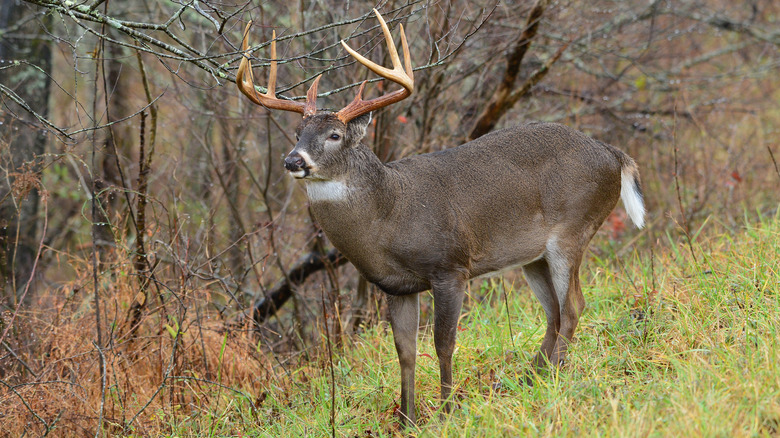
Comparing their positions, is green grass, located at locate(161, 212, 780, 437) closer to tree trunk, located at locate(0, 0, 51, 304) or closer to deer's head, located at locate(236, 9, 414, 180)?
deer's head, located at locate(236, 9, 414, 180)

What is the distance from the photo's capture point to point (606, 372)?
13.7 ft

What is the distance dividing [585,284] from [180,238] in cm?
303

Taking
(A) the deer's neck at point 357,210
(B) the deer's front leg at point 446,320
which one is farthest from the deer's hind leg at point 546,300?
(A) the deer's neck at point 357,210

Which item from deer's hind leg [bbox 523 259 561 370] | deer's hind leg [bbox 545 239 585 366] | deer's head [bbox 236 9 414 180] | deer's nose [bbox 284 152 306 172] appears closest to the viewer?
deer's nose [bbox 284 152 306 172]

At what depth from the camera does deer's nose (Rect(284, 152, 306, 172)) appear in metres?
4.16

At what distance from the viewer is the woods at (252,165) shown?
5.03 m

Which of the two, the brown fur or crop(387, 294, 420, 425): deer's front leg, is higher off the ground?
the brown fur

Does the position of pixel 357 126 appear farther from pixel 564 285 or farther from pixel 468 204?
pixel 564 285

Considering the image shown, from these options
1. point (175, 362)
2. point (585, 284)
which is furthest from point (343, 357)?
point (585, 284)

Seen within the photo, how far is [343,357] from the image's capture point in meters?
5.70

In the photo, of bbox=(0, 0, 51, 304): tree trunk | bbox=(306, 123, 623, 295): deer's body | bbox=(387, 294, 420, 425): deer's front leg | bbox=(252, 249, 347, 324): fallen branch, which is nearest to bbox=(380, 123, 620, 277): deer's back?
bbox=(306, 123, 623, 295): deer's body

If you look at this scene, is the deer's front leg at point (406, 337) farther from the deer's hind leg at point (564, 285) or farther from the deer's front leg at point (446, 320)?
the deer's hind leg at point (564, 285)

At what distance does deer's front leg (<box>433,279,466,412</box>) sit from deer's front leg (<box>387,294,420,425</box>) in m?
0.19

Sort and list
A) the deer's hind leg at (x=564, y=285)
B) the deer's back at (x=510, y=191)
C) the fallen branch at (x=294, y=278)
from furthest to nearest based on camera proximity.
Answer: the fallen branch at (x=294, y=278), the deer's hind leg at (x=564, y=285), the deer's back at (x=510, y=191)
